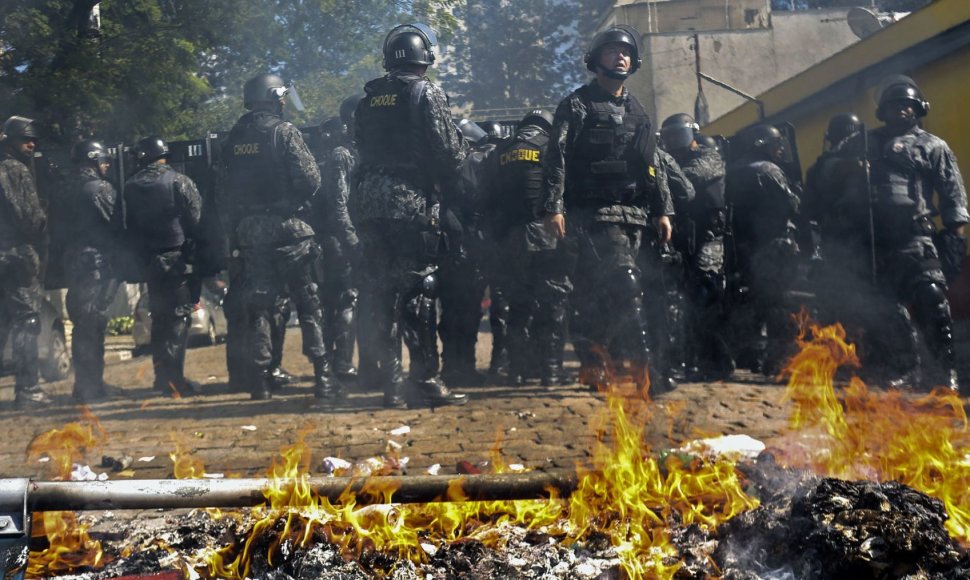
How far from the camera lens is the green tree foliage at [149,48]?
28.5 feet

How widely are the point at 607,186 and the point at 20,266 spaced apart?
513 centimetres

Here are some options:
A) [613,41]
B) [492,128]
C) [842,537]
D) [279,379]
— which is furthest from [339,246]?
[842,537]

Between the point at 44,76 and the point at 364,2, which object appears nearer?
the point at 44,76

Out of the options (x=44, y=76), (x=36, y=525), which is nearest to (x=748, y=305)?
(x=36, y=525)

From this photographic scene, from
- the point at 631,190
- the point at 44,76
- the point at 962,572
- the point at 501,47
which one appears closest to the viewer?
the point at 962,572

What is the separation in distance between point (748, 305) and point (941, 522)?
17.2 ft

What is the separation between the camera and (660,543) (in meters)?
3.30

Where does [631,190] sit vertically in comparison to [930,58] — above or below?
below

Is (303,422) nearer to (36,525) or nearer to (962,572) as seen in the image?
(36,525)

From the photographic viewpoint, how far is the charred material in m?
2.72

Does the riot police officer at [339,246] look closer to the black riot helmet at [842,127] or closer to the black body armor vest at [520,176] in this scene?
the black body armor vest at [520,176]

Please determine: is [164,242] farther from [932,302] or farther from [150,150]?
[932,302]

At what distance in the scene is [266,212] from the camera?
Answer: 22.7 feet

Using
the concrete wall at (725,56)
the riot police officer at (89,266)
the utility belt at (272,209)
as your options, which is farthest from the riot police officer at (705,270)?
the concrete wall at (725,56)
